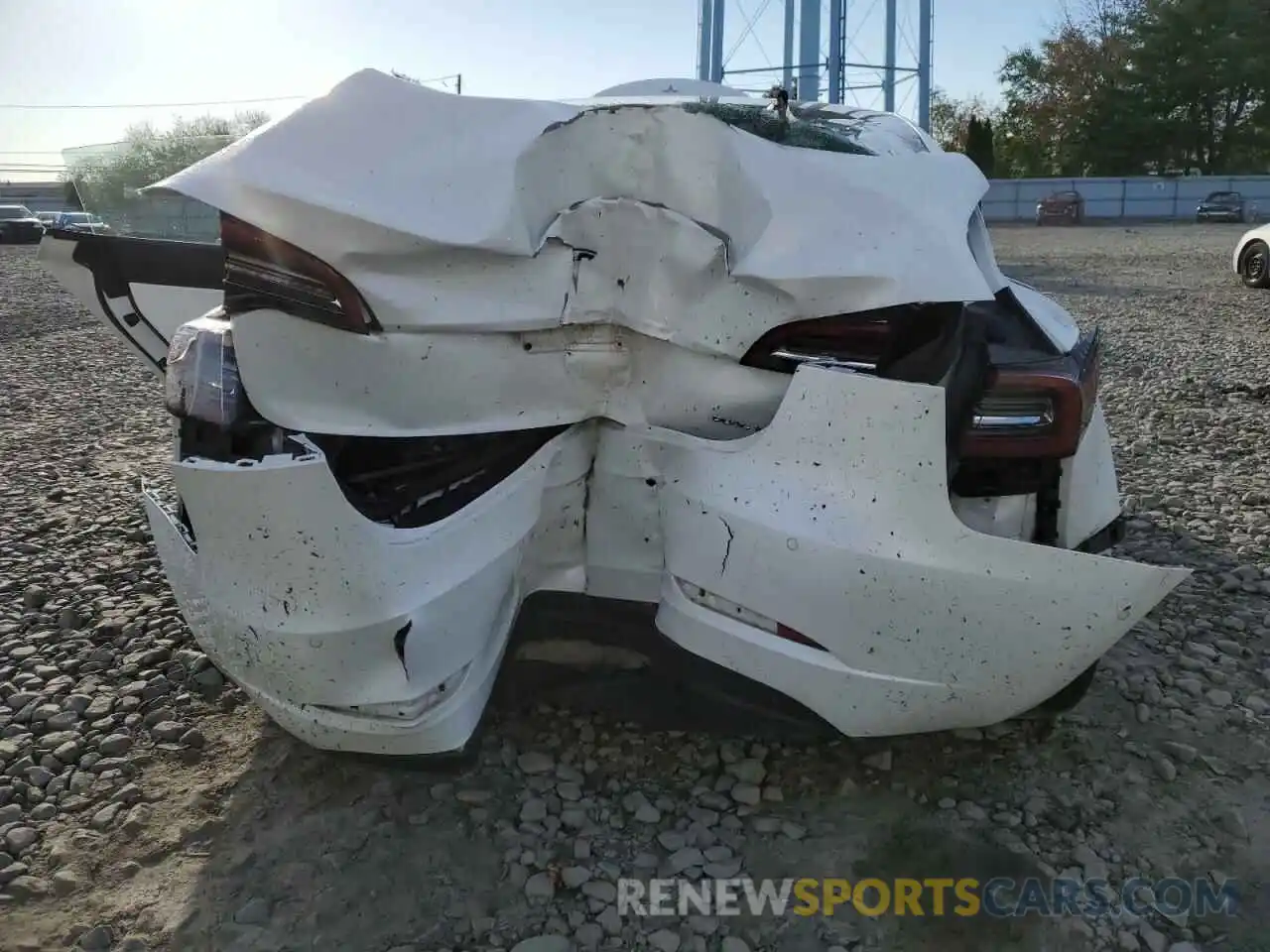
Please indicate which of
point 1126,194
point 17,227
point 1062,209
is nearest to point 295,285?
point 17,227

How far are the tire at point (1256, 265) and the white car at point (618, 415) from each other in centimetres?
1258

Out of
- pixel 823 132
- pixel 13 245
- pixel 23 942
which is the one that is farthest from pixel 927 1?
pixel 23 942

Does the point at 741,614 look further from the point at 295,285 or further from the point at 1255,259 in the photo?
the point at 1255,259

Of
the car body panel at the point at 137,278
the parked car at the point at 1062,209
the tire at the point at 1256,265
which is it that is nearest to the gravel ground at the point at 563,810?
the car body panel at the point at 137,278

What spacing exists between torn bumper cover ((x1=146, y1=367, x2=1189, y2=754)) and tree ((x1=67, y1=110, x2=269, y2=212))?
1.20 meters

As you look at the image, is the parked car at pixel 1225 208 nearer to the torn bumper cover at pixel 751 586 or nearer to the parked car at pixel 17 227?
the parked car at pixel 17 227

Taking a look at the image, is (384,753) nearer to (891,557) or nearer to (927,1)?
(891,557)

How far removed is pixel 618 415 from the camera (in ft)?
7.47

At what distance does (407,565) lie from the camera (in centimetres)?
195

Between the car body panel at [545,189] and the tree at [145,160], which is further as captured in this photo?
the tree at [145,160]

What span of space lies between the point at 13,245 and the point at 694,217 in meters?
34.3

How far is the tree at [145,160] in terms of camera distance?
2852mm

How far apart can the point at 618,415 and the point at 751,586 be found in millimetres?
494

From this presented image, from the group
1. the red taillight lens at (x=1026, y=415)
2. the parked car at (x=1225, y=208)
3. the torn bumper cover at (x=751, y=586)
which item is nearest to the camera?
the torn bumper cover at (x=751, y=586)
